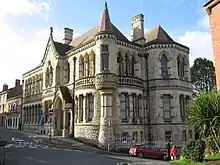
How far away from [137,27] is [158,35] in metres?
3.00

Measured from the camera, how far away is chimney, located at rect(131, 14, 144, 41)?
32572 millimetres

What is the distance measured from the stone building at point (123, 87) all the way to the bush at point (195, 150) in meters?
13.0

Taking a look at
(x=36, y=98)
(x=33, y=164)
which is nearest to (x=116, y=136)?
(x=33, y=164)

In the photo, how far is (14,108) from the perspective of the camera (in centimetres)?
5800

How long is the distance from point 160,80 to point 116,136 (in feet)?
29.4

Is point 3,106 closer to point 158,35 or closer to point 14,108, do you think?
point 14,108

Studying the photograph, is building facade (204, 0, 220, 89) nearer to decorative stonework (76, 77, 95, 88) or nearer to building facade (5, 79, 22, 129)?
decorative stonework (76, 77, 95, 88)

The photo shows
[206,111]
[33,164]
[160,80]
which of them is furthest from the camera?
[160,80]

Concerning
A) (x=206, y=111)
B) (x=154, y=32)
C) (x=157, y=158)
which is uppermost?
(x=154, y=32)

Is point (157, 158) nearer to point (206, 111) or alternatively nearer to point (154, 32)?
point (206, 111)

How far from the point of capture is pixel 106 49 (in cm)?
2744

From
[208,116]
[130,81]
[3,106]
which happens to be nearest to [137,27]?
[130,81]

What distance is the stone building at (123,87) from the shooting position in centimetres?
2661

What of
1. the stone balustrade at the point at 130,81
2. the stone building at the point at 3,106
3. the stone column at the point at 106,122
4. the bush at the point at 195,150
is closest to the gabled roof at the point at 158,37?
the stone balustrade at the point at 130,81
